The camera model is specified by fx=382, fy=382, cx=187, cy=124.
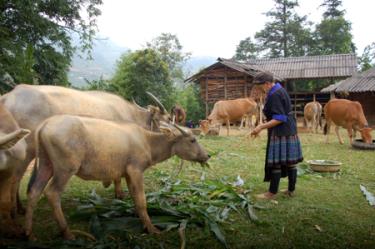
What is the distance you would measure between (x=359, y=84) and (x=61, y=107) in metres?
21.1

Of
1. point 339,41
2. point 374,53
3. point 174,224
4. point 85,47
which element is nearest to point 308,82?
point 339,41

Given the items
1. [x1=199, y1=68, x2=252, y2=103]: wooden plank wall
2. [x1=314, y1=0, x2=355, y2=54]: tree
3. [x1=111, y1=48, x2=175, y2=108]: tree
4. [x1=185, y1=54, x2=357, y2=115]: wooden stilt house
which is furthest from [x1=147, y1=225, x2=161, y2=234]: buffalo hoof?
[x1=314, y1=0, x2=355, y2=54]: tree

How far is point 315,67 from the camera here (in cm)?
2672

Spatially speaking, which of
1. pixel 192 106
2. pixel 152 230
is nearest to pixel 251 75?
pixel 192 106

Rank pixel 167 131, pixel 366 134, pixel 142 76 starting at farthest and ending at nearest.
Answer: pixel 142 76 → pixel 366 134 → pixel 167 131

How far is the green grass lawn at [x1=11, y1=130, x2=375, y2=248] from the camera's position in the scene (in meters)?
4.25

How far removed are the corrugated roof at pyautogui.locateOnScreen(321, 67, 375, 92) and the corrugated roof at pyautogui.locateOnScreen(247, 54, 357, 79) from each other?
200cm

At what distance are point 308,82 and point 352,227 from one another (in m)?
30.4

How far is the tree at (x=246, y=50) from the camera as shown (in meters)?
40.9

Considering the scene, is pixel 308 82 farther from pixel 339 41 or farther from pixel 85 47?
pixel 85 47

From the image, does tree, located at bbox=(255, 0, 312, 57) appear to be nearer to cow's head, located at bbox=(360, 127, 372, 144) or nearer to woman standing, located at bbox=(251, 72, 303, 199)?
cow's head, located at bbox=(360, 127, 372, 144)

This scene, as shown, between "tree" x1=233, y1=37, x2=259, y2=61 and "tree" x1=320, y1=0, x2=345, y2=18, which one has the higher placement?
"tree" x1=233, y1=37, x2=259, y2=61

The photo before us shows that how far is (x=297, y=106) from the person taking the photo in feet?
90.6

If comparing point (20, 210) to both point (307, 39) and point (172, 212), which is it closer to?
point (172, 212)
